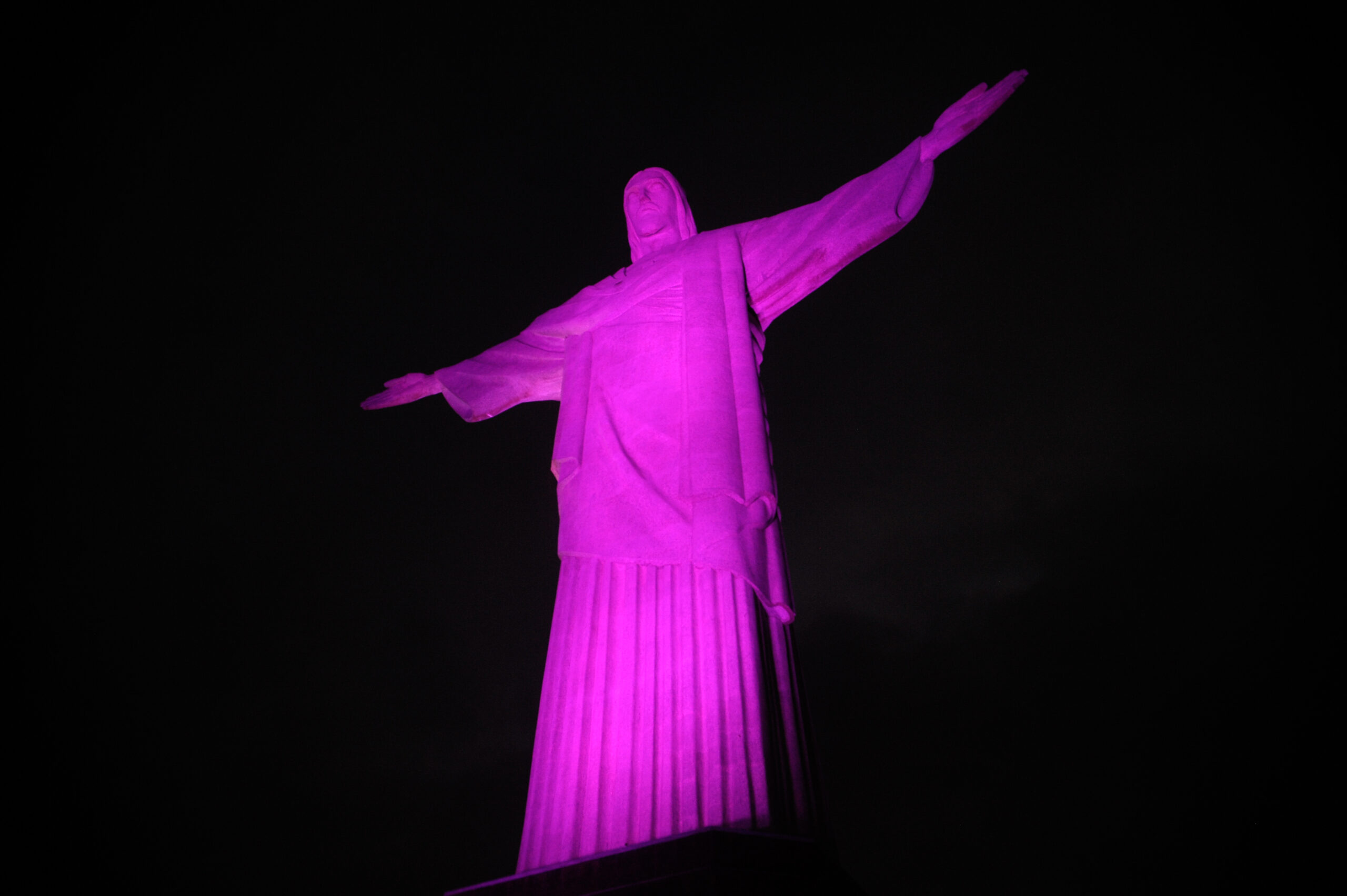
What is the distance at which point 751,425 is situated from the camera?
19.3ft

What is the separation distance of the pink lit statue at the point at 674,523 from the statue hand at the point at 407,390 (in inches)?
0.7

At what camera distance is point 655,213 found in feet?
27.1

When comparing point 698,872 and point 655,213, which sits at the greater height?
point 655,213

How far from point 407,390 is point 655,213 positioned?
106 inches

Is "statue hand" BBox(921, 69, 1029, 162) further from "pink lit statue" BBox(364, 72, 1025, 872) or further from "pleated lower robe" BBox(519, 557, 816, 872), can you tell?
"pleated lower robe" BBox(519, 557, 816, 872)

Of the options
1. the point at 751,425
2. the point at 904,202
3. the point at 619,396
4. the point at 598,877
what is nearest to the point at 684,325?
the point at 619,396

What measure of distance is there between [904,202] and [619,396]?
2431mm

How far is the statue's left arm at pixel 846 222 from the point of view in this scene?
6352 millimetres

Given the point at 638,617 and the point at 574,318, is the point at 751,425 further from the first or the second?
the point at 574,318

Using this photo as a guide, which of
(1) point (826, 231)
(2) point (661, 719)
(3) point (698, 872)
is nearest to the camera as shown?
(3) point (698, 872)

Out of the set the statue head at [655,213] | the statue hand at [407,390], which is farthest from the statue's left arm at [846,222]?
the statue hand at [407,390]

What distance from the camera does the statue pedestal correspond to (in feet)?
11.9

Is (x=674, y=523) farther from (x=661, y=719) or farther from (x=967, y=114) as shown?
(x=967, y=114)

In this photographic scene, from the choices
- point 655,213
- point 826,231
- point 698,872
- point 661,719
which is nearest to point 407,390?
point 655,213
